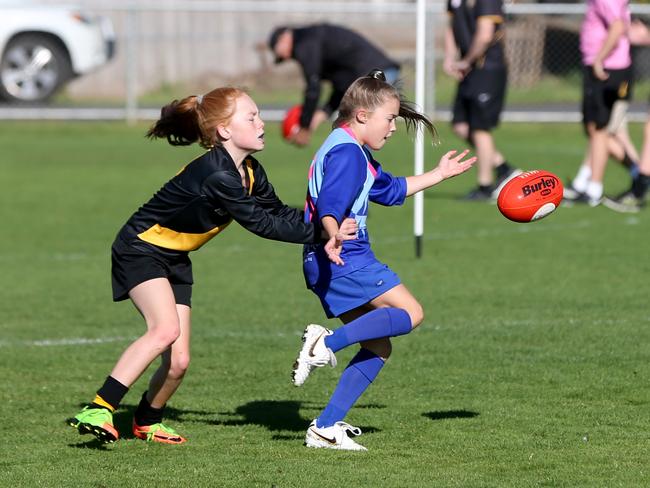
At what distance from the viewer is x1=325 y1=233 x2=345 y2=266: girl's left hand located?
5.53 metres

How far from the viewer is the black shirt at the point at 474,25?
14234mm

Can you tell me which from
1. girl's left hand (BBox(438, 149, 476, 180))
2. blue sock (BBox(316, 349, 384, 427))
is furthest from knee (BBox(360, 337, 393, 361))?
girl's left hand (BBox(438, 149, 476, 180))

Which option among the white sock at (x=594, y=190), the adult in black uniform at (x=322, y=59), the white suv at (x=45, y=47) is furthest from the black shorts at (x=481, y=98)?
the white suv at (x=45, y=47)

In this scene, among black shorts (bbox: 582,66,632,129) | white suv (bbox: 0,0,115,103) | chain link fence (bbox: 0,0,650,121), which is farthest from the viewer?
chain link fence (bbox: 0,0,650,121)

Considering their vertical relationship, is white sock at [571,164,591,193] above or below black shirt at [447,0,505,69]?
below

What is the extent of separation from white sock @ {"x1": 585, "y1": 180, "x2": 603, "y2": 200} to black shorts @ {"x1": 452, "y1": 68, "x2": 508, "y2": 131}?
1.19 meters

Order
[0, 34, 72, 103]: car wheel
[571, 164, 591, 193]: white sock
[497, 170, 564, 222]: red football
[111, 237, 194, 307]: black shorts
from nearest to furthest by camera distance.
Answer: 1. [111, 237, 194, 307]: black shorts
2. [497, 170, 564, 222]: red football
3. [571, 164, 591, 193]: white sock
4. [0, 34, 72, 103]: car wheel

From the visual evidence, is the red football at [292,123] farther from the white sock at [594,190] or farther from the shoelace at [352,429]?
the shoelace at [352,429]

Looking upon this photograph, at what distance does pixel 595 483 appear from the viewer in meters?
5.17

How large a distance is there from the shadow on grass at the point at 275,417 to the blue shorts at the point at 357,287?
66 cm

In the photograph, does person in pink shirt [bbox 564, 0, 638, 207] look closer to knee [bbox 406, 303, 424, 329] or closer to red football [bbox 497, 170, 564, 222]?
red football [bbox 497, 170, 564, 222]

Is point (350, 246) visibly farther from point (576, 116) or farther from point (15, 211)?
point (576, 116)

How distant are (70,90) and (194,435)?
74.0 feet

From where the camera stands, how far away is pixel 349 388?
5902mm
